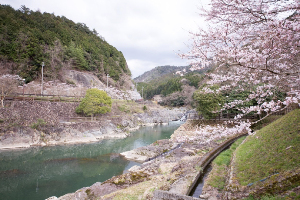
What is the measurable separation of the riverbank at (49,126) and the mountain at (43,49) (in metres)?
11.4

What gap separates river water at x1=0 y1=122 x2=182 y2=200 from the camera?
29.0ft

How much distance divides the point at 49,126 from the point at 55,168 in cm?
786

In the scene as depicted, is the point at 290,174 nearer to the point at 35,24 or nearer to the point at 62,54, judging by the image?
the point at 62,54

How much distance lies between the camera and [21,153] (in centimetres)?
1430

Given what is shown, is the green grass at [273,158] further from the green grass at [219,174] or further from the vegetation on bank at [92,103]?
the vegetation on bank at [92,103]

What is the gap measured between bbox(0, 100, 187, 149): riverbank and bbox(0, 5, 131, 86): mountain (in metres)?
11.4

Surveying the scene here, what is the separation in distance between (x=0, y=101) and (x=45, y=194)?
51.3 feet

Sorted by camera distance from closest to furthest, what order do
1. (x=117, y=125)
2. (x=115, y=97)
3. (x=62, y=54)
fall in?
(x=117, y=125) → (x=62, y=54) → (x=115, y=97)

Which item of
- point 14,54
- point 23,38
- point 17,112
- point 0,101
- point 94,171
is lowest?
point 94,171

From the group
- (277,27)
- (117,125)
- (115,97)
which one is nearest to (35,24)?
(115,97)

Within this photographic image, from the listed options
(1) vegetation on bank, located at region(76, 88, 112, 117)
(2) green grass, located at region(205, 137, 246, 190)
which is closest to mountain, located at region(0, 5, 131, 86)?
(1) vegetation on bank, located at region(76, 88, 112, 117)

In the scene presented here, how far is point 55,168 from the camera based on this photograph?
11695 mm

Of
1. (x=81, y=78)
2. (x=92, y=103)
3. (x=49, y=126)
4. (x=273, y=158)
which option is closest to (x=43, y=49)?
(x=81, y=78)

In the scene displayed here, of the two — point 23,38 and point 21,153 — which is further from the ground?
point 23,38
